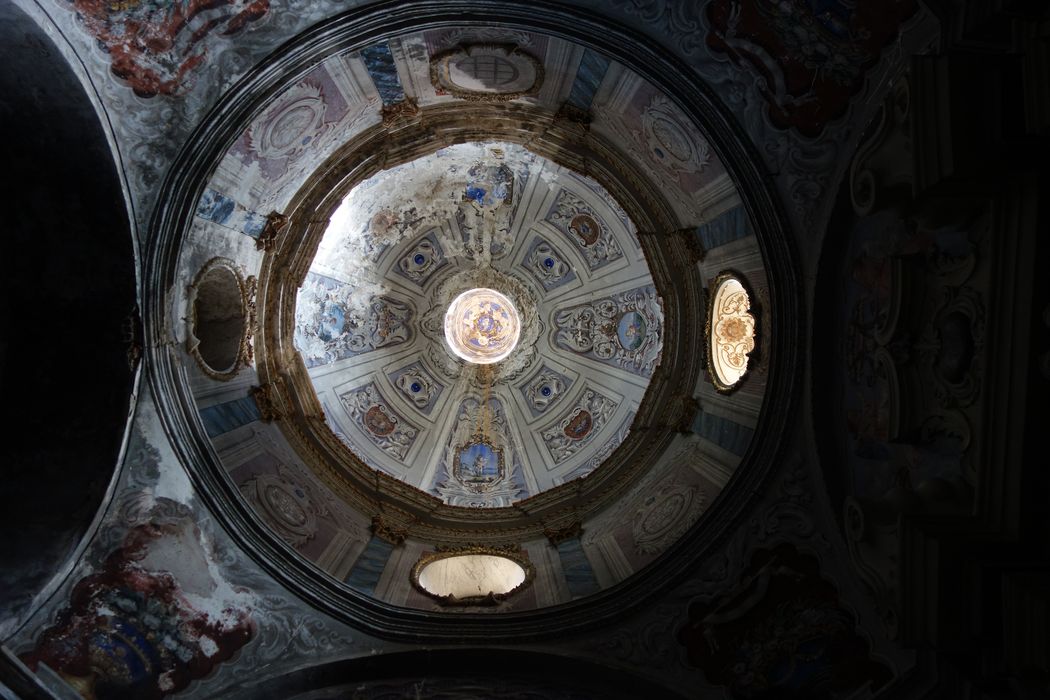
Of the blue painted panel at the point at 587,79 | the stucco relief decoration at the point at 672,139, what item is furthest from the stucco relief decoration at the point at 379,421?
the stucco relief decoration at the point at 672,139

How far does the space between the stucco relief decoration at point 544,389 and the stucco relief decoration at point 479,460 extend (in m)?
0.65

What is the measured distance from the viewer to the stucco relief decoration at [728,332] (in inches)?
448

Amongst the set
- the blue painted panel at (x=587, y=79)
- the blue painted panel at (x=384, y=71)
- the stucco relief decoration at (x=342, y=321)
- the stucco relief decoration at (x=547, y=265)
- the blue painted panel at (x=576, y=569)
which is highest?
the blue painted panel at (x=587, y=79)

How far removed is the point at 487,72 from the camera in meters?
10.8

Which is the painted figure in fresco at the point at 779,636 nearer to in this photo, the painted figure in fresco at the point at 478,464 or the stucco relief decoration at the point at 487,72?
the painted figure in fresco at the point at 478,464

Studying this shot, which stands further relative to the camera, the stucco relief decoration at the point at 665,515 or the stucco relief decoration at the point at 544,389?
the stucco relief decoration at the point at 544,389

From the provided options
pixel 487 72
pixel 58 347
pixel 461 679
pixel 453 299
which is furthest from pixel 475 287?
pixel 58 347

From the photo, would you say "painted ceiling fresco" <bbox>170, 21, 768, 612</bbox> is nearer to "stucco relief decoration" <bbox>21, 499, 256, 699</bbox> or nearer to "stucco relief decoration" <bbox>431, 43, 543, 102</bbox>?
"stucco relief decoration" <bbox>431, 43, 543, 102</bbox>

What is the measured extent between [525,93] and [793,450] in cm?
622

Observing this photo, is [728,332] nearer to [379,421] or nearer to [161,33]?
[379,421]

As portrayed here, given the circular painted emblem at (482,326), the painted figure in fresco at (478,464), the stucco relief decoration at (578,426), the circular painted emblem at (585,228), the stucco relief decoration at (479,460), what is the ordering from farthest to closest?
1. the circular painted emblem at (482,326)
2. the painted figure in fresco at (478,464)
3. the stucco relief decoration at (578,426)
4. the stucco relief decoration at (479,460)
5. the circular painted emblem at (585,228)

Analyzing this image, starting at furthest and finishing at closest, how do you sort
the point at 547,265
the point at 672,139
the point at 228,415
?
the point at 547,265 → the point at 228,415 → the point at 672,139

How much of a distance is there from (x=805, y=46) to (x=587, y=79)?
10.3 feet

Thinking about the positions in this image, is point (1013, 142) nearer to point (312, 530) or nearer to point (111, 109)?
point (111, 109)
